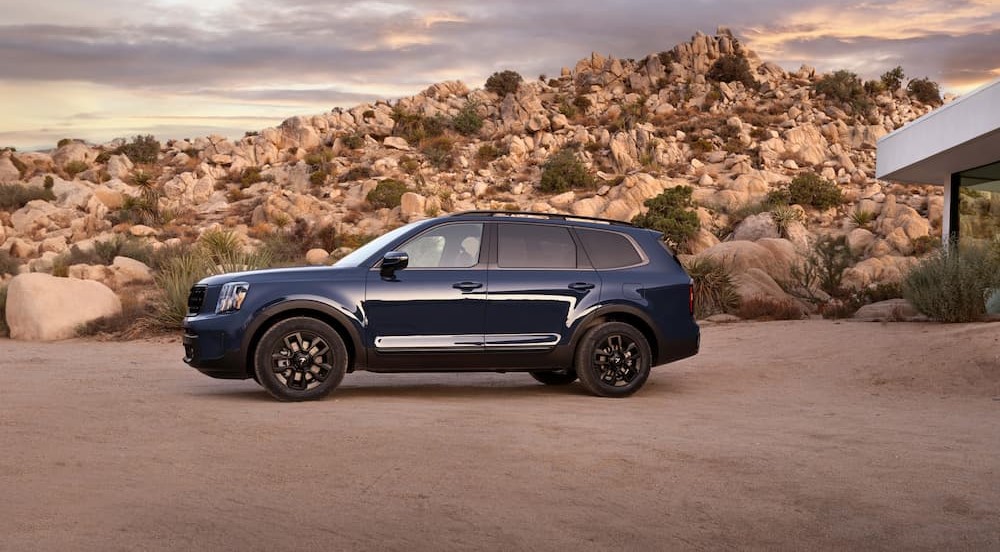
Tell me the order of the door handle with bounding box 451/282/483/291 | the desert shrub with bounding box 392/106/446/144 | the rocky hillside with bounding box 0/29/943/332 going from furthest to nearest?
the desert shrub with bounding box 392/106/446/144 < the rocky hillside with bounding box 0/29/943/332 < the door handle with bounding box 451/282/483/291

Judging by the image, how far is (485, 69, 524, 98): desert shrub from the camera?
246ft

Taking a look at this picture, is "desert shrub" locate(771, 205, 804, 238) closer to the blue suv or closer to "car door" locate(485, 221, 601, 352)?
the blue suv

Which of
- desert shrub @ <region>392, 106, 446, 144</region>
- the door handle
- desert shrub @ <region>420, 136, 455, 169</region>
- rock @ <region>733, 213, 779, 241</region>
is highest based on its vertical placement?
desert shrub @ <region>392, 106, 446, 144</region>

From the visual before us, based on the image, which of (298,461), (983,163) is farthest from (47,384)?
(983,163)

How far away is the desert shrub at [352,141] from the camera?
216 ft

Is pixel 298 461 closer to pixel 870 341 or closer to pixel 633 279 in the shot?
Answer: pixel 633 279

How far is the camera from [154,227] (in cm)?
5331

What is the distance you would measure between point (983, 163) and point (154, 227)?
134ft

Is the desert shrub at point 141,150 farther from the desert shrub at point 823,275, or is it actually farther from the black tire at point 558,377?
the black tire at point 558,377

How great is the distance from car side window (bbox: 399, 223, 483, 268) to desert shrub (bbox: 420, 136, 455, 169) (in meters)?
51.3

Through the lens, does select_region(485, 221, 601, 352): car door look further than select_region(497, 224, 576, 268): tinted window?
No

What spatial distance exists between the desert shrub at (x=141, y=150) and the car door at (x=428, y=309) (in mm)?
58907

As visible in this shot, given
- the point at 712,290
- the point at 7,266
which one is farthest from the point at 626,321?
the point at 7,266

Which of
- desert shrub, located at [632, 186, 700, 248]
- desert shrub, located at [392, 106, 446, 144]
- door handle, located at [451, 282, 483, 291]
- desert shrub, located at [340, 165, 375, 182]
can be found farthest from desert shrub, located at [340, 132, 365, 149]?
door handle, located at [451, 282, 483, 291]
